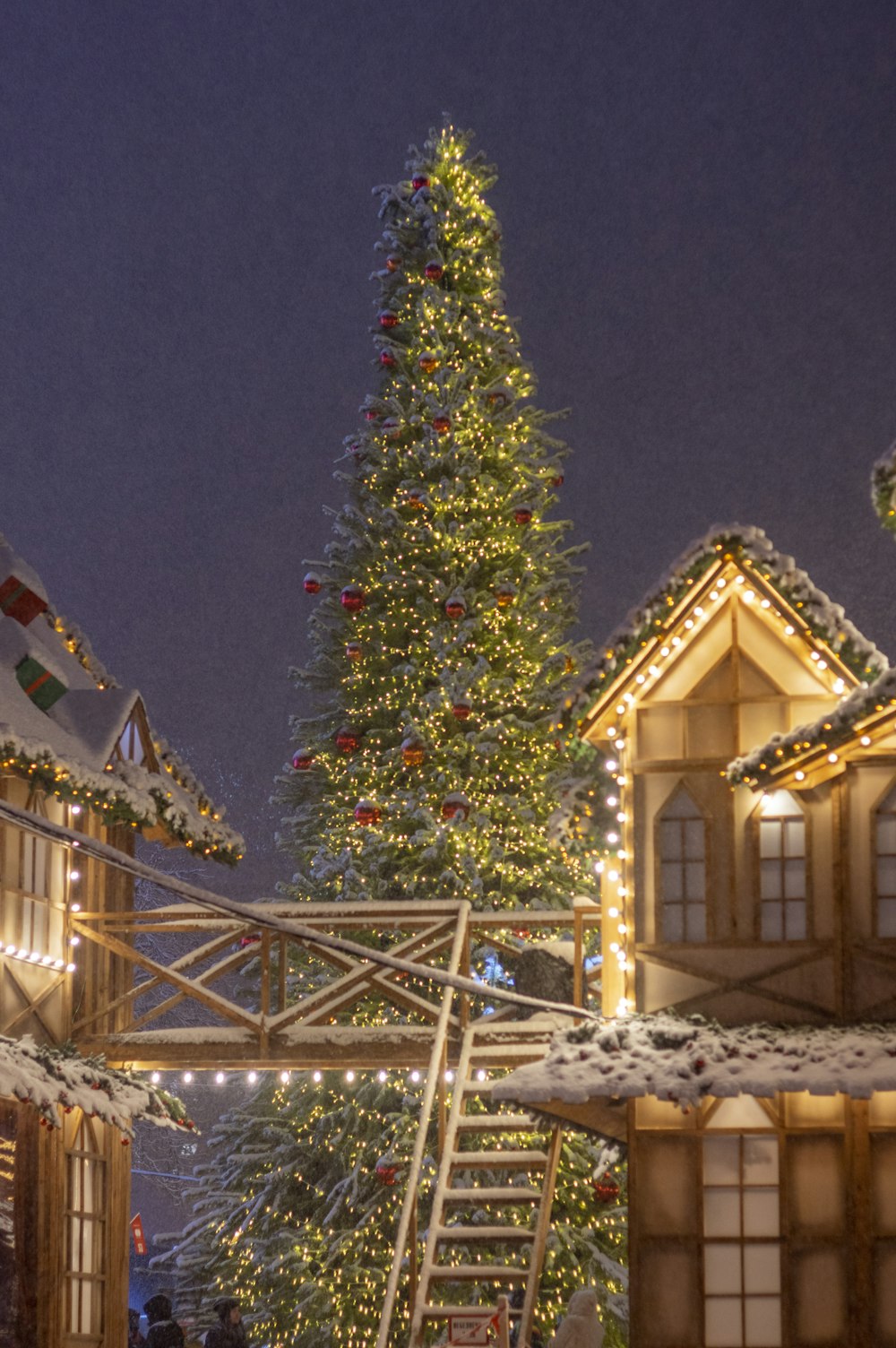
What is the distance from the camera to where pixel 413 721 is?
803 inches

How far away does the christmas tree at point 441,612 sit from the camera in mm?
20516

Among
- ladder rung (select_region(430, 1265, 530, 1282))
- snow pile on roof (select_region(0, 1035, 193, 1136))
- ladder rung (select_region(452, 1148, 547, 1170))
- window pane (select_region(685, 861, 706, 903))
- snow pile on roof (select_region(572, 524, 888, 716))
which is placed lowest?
ladder rung (select_region(430, 1265, 530, 1282))

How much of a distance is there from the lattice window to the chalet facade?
0.02 m

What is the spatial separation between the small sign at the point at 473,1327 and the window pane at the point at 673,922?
3.17 meters

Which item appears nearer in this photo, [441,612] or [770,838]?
[770,838]

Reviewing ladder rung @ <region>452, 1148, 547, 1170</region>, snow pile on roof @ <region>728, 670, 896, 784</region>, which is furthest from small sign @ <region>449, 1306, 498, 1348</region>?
snow pile on roof @ <region>728, 670, 896, 784</region>

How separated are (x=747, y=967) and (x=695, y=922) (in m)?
0.53

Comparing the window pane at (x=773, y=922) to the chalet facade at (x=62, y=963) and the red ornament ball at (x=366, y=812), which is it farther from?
the red ornament ball at (x=366, y=812)

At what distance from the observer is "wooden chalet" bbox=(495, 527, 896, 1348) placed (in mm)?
13023

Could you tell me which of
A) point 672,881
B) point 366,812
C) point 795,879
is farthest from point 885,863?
point 366,812

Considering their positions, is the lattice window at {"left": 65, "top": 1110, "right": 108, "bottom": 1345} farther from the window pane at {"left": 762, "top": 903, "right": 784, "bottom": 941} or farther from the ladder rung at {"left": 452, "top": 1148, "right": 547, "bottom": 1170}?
the window pane at {"left": 762, "top": 903, "right": 784, "bottom": 941}

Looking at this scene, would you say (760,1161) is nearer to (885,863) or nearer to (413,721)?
(885,863)

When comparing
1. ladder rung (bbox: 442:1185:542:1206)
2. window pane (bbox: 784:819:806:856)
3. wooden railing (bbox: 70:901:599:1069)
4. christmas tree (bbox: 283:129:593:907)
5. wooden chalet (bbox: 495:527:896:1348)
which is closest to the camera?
wooden chalet (bbox: 495:527:896:1348)

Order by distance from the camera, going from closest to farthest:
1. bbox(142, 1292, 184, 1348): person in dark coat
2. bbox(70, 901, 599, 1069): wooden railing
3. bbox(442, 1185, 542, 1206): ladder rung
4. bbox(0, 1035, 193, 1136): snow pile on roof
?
bbox(0, 1035, 193, 1136): snow pile on roof < bbox(442, 1185, 542, 1206): ladder rung < bbox(70, 901, 599, 1069): wooden railing < bbox(142, 1292, 184, 1348): person in dark coat
